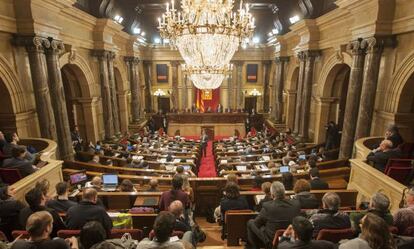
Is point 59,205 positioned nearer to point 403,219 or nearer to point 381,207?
point 381,207

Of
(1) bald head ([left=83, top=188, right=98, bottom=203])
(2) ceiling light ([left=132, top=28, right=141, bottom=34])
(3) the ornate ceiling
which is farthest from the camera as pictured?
(2) ceiling light ([left=132, top=28, right=141, bottom=34])

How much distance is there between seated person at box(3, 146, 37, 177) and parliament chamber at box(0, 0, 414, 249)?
0.02 meters

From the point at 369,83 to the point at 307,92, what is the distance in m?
5.26

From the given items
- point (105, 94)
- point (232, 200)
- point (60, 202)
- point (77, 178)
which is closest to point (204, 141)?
point (105, 94)

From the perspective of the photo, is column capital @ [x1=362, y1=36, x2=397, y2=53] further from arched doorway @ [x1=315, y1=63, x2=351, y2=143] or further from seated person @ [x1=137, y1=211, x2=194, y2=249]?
seated person @ [x1=137, y1=211, x2=194, y2=249]

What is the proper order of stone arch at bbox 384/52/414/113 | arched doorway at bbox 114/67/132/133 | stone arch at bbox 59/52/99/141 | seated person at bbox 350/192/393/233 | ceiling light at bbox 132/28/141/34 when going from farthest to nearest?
ceiling light at bbox 132/28/141/34 → arched doorway at bbox 114/67/132/133 → stone arch at bbox 59/52/99/141 → stone arch at bbox 384/52/414/113 → seated person at bbox 350/192/393/233

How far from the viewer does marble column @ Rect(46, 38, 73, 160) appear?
883cm

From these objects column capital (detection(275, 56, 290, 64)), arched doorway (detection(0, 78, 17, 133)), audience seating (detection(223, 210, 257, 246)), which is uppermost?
column capital (detection(275, 56, 290, 64))

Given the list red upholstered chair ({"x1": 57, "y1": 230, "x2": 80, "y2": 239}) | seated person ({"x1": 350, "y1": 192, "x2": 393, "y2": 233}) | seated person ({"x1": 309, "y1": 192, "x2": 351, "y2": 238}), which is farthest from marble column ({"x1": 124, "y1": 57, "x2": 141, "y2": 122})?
seated person ({"x1": 350, "y1": 192, "x2": 393, "y2": 233})

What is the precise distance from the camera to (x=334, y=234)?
348 cm

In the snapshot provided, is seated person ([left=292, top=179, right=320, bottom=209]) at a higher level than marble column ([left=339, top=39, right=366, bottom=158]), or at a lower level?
lower

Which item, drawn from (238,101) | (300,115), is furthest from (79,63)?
(238,101)

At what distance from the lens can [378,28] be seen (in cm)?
792

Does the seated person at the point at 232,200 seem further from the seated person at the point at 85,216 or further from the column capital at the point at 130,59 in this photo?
the column capital at the point at 130,59
